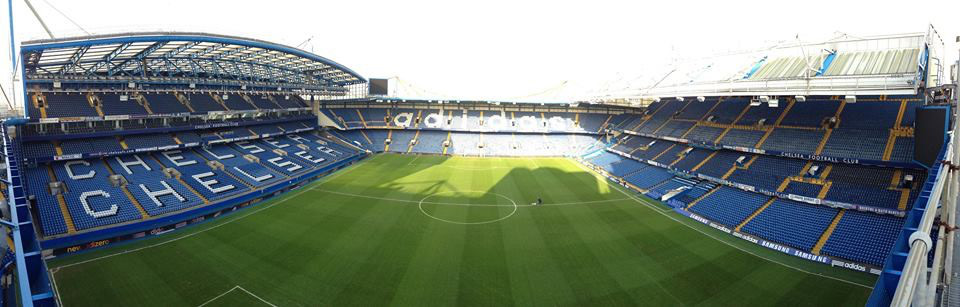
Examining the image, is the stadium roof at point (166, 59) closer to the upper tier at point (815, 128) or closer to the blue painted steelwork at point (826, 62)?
the upper tier at point (815, 128)

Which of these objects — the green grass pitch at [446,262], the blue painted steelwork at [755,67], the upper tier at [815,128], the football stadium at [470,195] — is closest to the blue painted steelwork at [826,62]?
the football stadium at [470,195]

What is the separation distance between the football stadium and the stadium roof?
20 centimetres

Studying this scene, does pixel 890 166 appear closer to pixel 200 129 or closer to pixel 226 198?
pixel 226 198

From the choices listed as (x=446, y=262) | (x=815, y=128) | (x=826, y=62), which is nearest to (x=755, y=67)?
(x=826, y=62)

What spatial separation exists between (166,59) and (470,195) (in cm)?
2408

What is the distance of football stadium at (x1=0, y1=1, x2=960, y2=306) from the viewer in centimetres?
1481

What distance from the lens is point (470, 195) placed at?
29266mm

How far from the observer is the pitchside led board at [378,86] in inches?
2052

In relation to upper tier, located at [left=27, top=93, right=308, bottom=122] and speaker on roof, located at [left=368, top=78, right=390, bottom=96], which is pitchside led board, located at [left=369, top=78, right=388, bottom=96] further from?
upper tier, located at [left=27, top=93, right=308, bottom=122]

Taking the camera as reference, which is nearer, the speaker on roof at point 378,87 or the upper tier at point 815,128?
the upper tier at point 815,128

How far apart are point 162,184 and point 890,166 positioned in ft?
137

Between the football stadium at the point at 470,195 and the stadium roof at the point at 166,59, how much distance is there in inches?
7.9

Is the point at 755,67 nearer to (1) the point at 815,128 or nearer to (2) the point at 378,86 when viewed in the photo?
(1) the point at 815,128

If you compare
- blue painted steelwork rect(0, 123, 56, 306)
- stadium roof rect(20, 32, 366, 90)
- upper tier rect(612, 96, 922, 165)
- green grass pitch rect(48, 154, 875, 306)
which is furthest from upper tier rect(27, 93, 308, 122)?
upper tier rect(612, 96, 922, 165)
